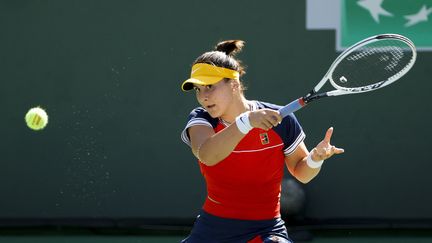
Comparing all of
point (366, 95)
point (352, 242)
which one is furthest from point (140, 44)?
point (352, 242)

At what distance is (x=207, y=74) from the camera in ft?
11.1

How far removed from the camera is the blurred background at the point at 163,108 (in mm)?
6219

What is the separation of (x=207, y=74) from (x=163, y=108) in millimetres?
2934

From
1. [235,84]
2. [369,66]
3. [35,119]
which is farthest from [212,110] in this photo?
[35,119]

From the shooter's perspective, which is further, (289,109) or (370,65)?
(370,65)

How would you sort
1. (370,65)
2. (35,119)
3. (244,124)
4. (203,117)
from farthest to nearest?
(35,119) → (370,65) → (203,117) → (244,124)

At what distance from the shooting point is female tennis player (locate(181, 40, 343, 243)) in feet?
11.1

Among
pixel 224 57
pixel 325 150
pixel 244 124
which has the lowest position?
pixel 325 150

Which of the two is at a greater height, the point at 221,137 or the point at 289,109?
the point at 289,109

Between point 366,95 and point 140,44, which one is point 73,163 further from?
point 366,95

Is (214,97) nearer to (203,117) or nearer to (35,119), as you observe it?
(203,117)

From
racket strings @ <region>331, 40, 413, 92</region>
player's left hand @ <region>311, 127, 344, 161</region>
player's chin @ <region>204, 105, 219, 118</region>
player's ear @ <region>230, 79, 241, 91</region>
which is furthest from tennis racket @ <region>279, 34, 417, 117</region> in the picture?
player's chin @ <region>204, 105, 219, 118</region>

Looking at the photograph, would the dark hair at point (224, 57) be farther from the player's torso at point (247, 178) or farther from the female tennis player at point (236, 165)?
the player's torso at point (247, 178)

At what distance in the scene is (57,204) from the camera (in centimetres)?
633
